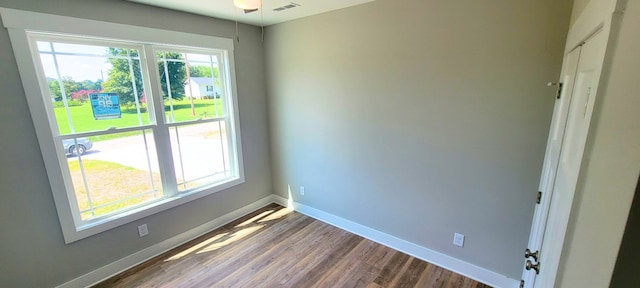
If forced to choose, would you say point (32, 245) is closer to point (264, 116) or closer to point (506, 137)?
point (264, 116)

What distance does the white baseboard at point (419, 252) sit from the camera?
2.20 m

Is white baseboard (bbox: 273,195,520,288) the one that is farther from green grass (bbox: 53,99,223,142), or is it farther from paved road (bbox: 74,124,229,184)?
green grass (bbox: 53,99,223,142)

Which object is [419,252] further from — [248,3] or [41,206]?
[41,206]

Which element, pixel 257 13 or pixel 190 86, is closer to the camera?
pixel 257 13

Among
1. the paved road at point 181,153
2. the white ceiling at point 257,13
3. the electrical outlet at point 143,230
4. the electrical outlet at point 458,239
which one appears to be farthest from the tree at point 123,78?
the electrical outlet at point 458,239

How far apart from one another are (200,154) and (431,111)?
2.59 meters

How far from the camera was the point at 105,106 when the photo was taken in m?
2.28

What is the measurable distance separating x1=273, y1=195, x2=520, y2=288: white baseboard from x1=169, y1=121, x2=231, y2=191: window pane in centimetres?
124

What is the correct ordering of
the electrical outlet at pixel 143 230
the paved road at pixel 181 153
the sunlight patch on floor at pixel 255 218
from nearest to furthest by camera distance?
the paved road at pixel 181 153 < the electrical outlet at pixel 143 230 < the sunlight patch on floor at pixel 255 218

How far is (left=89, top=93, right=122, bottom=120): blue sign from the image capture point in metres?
2.23

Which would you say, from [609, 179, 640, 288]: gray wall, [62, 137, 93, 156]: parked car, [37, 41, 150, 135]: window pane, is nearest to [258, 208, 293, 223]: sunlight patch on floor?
[37, 41, 150, 135]: window pane

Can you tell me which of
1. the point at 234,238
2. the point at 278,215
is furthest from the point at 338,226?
the point at 234,238

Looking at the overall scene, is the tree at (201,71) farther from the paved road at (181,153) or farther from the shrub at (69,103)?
the shrub at (69,103)

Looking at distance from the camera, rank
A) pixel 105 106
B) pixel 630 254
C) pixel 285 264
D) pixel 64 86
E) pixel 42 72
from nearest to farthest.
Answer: pixel 630 254
pixel 42 72
pixel 64 86
pixel 105 106
pixel 285 264
